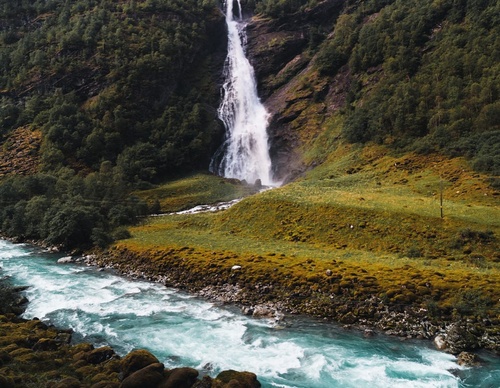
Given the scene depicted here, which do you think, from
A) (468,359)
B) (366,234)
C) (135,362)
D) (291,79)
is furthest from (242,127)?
(135,362)

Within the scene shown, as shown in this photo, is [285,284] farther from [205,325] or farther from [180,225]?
[180,225]

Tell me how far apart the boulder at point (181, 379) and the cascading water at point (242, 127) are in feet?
258

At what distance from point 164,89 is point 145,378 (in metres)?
110

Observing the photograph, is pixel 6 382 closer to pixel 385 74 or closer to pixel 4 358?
pixel 4 358

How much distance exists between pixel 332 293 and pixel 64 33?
5224 inches

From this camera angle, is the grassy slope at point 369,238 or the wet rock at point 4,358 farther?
the grassy slope at point 369,238

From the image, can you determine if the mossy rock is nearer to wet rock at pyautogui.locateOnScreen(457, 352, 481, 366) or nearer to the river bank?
the river bank

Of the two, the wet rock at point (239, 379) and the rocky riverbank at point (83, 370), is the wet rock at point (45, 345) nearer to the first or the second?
the rocky riverbank at point (83, 370)

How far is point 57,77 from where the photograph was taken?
115 m

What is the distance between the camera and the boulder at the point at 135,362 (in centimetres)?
1925

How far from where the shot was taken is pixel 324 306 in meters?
29.0

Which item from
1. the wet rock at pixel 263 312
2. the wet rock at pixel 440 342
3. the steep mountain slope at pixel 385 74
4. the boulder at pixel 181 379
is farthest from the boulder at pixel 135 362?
the steep mountain slope at pixel 385 74

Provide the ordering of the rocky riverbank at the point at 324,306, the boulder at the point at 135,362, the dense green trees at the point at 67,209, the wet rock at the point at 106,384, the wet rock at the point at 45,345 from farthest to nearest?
the dense green trees at the point at 67,209 → the rocky riverbank at the point at 324,306 → the wet rock at the point at 45,345 → the boulder at the point at 135,362 → the wet rock at the point at 106,384

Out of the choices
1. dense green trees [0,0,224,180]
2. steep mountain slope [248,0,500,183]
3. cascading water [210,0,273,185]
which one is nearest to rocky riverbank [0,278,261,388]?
steep mountain slope [248,0,500,183]
